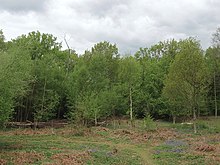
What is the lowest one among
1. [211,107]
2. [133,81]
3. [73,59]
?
[211,107]

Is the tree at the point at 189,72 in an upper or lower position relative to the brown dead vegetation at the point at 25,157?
upper

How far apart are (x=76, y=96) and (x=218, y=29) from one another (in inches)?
1217

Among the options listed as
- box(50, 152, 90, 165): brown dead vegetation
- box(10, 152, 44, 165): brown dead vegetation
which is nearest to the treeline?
box(10, 152, 44, 165): brown dead vegetation

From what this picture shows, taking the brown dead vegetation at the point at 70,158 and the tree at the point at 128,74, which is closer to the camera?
the brown dead vegetation at the point at 70,158

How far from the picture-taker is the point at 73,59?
7450 centimetres

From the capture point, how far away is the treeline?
42062 millimetres

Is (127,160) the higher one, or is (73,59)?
(73,59)

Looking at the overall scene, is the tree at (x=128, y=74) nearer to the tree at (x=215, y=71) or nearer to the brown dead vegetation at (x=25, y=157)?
the tree at (x=215, y=71)

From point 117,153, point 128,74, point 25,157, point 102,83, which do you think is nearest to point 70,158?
point 25,157

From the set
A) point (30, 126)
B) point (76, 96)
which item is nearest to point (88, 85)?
point (76, 96)

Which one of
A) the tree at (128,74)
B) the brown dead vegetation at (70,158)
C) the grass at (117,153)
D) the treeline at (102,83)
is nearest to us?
the brown dead vegetation at (70,158)

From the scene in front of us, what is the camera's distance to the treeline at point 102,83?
42.1m

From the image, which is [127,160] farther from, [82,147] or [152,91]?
[152,91]

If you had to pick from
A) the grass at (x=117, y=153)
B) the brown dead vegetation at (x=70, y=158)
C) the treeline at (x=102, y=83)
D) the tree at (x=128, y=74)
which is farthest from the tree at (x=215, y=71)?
the brown dead vegetation at (x=70, y=158)
